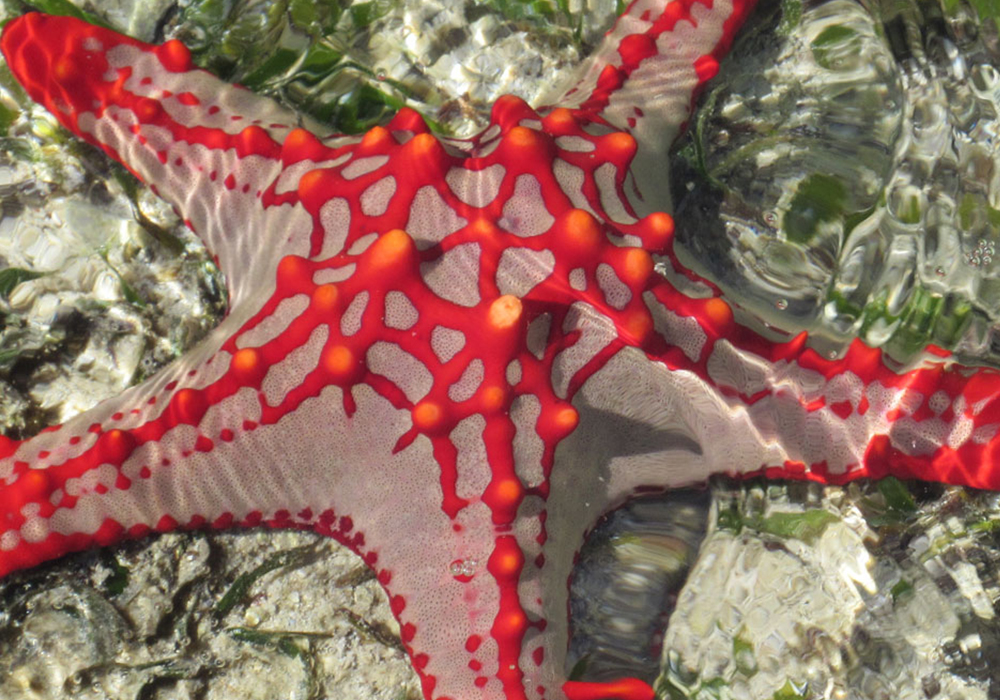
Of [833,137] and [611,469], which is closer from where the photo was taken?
[611,469]

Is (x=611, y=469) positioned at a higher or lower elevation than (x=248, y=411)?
lower

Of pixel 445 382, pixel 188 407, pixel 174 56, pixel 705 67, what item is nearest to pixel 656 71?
pixel 705 67

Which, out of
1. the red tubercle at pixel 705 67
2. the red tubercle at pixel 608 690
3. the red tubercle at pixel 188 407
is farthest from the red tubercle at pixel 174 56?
the red tubercle at pixel 608 690

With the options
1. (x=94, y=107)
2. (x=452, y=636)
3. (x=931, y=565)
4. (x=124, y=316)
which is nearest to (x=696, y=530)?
(x=931, y=565)

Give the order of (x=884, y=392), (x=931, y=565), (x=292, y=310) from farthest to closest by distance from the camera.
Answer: (x=931, y=565) < (x=884, y=392) < (x=292, y=310)

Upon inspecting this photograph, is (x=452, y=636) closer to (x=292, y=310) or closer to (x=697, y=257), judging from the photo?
(x=292, y=310)

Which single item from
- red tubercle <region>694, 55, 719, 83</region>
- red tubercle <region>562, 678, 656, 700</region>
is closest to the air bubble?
red tubercle <region>562, 678, 656, 700</region>

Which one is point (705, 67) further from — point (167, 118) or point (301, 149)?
point (167, 118)

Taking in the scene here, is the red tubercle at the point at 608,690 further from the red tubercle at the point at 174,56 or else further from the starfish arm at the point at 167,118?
the red tubercle at the point at 174,56
